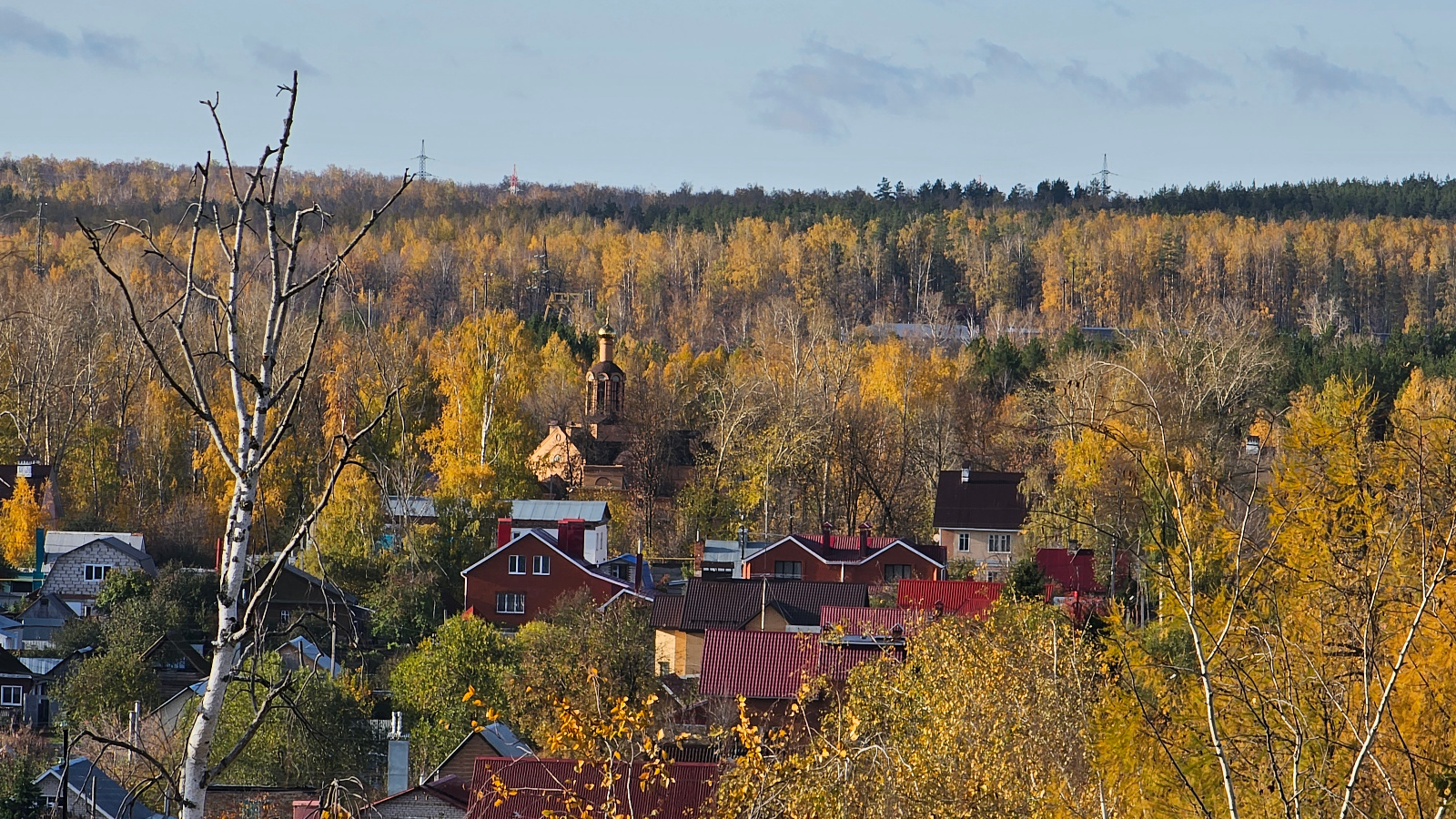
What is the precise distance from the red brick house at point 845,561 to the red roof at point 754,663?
619 inches

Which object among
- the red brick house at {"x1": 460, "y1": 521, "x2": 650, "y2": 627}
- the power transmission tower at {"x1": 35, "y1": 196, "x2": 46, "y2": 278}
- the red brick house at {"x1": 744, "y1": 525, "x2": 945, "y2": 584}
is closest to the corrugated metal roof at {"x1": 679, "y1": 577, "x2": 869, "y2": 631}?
the red brick house at {"x1": 744, "y1": 525, "x2": 945, "y2": 584}

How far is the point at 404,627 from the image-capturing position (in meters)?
42.4

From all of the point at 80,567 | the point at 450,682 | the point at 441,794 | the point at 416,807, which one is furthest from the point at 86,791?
the point at 80,567

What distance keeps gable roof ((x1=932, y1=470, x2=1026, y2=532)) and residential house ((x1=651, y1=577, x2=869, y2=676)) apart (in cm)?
1129

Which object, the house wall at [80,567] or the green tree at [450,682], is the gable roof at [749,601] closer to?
the green tree at [450,682]

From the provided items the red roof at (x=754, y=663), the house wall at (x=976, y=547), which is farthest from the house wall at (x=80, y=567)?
the house wall at (x=976, y=547)

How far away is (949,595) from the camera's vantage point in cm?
3878

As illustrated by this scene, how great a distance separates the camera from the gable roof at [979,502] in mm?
52531

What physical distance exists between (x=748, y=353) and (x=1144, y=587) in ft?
170

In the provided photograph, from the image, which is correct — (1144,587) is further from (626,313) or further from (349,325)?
(626,313)

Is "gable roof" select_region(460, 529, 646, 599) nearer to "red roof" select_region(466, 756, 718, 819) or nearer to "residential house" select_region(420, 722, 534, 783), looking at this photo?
"residential house" select_region(420, 722, 534, 783)

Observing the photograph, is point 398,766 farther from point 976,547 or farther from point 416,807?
point 976,547

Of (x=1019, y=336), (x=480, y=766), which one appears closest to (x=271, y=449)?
(x=480, y=766)

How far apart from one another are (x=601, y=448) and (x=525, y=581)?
21.1 meters
